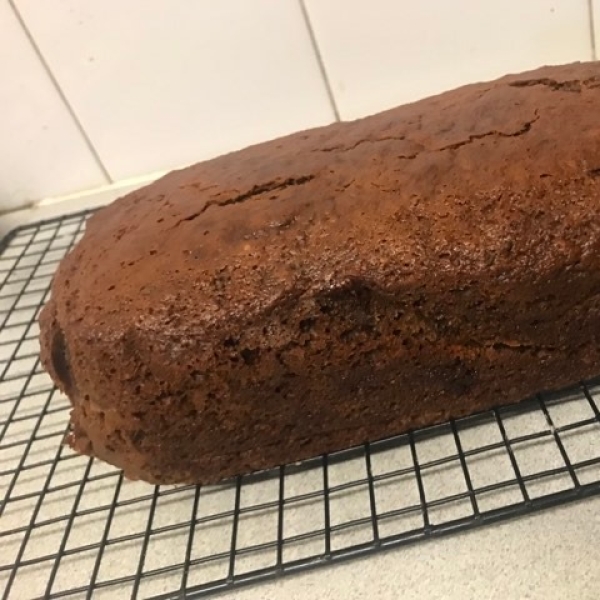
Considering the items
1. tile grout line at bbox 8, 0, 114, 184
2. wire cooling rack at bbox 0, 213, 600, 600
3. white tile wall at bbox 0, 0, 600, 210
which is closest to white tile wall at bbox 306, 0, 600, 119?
white tile wall at bbox 0, 0, 600, 210

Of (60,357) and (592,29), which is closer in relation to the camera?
(60,357)

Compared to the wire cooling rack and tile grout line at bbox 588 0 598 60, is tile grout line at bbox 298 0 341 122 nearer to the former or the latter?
tile grout line at bbox 588 0 598 60

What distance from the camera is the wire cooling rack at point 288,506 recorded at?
0.76m

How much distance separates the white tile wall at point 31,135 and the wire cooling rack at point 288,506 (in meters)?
0.59

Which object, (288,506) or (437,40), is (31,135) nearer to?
(437,40)

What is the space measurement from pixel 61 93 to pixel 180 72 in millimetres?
202

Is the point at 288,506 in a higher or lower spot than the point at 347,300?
lower

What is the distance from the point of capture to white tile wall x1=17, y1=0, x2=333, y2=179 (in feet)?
3.95

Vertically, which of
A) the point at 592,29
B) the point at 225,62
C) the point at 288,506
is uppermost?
the point at 225,62

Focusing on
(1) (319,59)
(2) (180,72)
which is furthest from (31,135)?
(1) (319,59)

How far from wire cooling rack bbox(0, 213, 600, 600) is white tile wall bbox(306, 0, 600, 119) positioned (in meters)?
0.59

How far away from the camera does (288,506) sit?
2.75 ft

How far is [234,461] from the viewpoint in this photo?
858mm

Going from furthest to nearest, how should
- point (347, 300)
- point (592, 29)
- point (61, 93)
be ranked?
point (61, 93)
point (592, 29)
point (347, 300)
